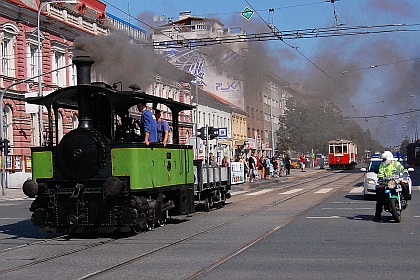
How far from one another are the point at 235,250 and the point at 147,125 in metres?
4.06

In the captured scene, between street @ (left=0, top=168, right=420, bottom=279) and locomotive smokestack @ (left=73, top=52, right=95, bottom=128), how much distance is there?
7.73 ft

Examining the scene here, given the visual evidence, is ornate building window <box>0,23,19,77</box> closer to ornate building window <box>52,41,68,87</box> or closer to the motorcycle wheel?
ornate building window <box>52,41,68,87</box>

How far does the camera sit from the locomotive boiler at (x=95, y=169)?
13430 millimetres

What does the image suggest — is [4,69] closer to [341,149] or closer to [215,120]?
[215,120]

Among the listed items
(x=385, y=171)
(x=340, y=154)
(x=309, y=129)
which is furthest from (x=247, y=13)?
(x=309, y=129)

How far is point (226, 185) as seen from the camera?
2214cm

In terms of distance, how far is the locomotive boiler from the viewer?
13.4 m

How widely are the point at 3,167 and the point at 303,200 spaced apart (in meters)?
18.1

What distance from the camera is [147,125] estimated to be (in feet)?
47.0

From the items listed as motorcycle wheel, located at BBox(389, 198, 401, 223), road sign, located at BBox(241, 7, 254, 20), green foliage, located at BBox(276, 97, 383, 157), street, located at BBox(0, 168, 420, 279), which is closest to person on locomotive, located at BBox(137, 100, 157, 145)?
street, located at BBox(0, 168, 420, 279)

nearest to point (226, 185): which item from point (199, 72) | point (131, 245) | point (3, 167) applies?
point (131, 245)

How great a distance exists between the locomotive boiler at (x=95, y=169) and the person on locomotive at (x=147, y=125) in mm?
161

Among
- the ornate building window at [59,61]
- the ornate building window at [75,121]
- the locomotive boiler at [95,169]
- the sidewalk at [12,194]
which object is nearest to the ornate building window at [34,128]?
the ornate building window at [59,61]

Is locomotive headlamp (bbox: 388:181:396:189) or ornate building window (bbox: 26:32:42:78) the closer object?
locomotive headlamp (bbox: 388:181:396:189)
